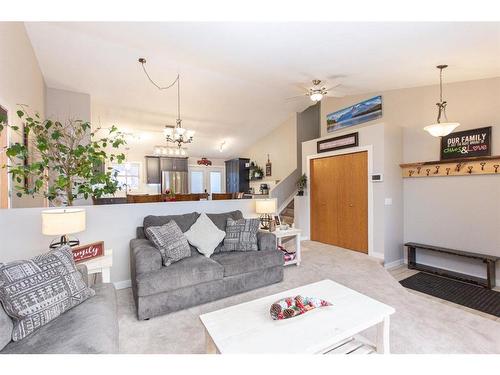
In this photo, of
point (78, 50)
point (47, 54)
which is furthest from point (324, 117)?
point (47, 54)

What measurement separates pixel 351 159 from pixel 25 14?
4677 mm

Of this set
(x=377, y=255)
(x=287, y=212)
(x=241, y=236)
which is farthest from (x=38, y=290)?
(x=287, y=212)

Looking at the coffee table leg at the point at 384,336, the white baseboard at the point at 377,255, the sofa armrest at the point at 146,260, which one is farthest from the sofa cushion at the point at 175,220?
the white baseboard at the point at 377,255

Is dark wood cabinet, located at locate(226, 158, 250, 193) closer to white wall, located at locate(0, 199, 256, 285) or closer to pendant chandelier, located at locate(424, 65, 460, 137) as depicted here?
white wall, located at locate(0, 199, 256, 285)

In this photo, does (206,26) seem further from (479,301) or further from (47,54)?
(479,301)

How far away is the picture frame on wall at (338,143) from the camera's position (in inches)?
179

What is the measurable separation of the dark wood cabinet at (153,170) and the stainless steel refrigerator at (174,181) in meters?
0.16

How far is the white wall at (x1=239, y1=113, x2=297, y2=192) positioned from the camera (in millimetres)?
6754

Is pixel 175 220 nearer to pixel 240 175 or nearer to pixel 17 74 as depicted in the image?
pixel 17 74

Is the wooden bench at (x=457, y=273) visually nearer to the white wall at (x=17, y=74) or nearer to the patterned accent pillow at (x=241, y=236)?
the patterned accent pillow at (x=241, y=236)

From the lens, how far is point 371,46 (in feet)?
8.30

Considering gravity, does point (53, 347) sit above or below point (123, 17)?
below

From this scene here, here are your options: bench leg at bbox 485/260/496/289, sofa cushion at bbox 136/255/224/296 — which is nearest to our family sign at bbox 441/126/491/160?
bench leg at bbox 485/260/496/289

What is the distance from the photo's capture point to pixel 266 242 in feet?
10.2
